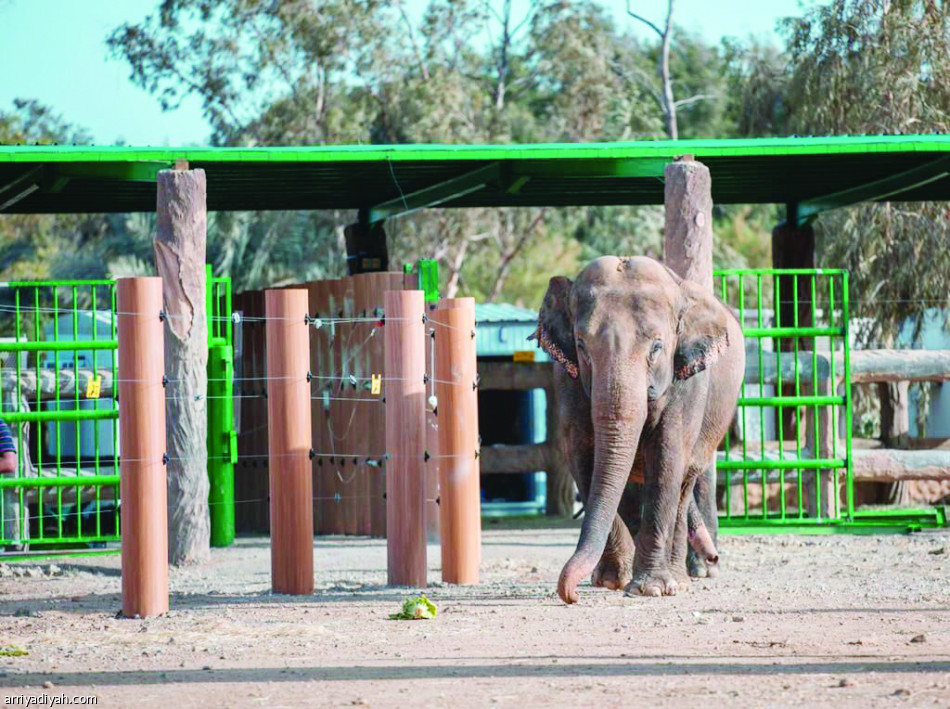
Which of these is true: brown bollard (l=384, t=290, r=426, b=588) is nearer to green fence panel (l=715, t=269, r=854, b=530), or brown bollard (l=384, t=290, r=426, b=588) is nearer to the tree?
green fence panel (l=715, t=269, r=854, b=530)

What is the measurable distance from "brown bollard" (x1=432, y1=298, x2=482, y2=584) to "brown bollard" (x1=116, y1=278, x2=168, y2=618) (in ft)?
7.48

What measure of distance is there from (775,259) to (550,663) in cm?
1167

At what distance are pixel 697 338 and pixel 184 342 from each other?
448 cm

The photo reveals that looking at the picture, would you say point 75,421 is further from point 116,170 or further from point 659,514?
point 659,514

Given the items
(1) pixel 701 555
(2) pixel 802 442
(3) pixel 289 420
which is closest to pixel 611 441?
(3) pixel 289 420

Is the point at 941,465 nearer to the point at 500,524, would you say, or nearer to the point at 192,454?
the point at 500,524

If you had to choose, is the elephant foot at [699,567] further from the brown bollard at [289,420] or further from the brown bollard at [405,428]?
the brown bollard at [289,420]

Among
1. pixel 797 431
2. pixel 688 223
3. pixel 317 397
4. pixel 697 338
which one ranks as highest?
pixel 688 223

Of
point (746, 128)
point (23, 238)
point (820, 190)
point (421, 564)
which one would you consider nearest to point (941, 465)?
point (820, 190)

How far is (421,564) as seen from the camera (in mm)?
11062

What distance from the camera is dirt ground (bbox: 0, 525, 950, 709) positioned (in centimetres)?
695

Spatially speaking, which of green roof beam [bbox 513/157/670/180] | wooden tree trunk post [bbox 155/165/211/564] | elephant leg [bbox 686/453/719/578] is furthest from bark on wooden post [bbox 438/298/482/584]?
green roof beam [bbox 513/157/670/180]

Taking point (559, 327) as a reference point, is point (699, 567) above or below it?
below

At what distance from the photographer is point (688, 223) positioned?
1282 centimetres
